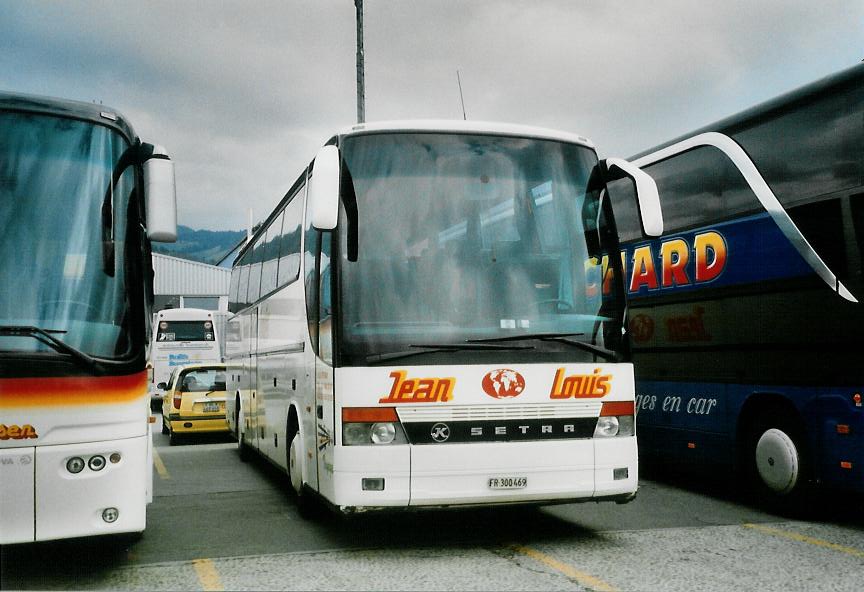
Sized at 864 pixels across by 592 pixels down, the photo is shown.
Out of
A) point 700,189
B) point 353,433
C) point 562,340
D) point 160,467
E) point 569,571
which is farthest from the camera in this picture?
point 160,467

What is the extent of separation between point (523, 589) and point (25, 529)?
314 cm

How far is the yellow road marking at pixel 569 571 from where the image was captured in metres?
6.33

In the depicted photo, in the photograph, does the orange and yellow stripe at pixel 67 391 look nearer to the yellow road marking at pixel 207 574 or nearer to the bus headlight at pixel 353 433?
the yellow road marking at pixel 207 574

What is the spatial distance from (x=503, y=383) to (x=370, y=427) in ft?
3.43

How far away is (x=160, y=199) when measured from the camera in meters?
6.65

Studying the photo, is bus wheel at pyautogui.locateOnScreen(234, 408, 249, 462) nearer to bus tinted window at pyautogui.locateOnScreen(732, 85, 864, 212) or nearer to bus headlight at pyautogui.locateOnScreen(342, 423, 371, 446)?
bus headlight at pyautogui.locateOnScreen(342, 423, 371, 446)

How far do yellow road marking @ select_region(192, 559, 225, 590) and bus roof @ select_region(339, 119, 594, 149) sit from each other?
3431 millimetres

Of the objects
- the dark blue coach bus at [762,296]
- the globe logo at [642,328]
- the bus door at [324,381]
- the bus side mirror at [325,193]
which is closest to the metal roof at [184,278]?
the globe logo at [642,328]

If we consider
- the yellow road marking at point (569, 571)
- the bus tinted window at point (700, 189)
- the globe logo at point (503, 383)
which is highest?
the bus tinted window at point (700, 189)

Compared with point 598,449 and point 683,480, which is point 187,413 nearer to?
point 683,480

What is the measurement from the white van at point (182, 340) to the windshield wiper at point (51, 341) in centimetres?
2574

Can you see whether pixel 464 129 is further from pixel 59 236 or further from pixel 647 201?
pixel 59 236

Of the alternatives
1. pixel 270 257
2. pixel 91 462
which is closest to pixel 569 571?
pixel 91 462

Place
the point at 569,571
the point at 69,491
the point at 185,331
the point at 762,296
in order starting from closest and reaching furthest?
the point at 69,491 → the point at 569,571 → the point at 762,296 → the point at 185,331
